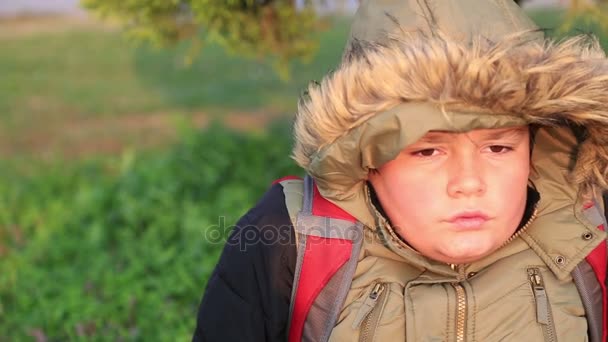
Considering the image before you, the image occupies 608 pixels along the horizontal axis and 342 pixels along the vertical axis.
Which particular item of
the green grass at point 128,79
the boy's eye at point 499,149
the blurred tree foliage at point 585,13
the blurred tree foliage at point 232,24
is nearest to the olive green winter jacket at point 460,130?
the boy's eye at point 499,149

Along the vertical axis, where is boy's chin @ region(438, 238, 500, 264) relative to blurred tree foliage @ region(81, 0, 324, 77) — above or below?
below

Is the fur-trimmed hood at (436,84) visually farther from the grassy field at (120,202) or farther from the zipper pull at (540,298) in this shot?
the grassy field at (120,202)

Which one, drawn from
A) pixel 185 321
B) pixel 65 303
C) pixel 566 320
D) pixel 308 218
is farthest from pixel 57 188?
pixel 566 320

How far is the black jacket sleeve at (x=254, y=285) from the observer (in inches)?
89.0

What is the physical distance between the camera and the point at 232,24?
3.80m

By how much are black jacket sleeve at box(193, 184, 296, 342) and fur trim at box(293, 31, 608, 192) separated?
0.94ft

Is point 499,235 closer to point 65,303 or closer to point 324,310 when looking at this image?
point 324,310

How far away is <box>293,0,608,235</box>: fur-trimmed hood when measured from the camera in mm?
Result: 2006

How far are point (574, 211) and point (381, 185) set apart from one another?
24.8 inches

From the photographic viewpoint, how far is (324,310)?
2201 mm

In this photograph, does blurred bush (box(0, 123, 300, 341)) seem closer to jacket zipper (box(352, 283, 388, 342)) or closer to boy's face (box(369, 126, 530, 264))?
jacket zipper (box(352, 283, 388, 342))
